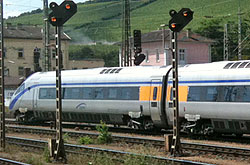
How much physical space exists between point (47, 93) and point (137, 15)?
10478cm

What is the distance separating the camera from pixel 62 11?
600 inches

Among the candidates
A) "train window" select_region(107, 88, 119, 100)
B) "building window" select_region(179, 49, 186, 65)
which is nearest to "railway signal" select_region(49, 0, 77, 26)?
"train window" select_region(107, 88, 119, 100)

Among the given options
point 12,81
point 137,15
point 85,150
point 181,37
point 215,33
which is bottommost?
point 85,150

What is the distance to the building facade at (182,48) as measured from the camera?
69.0 metres

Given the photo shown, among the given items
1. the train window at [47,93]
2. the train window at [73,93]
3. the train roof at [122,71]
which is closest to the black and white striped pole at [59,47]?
the train roof at [122,71]

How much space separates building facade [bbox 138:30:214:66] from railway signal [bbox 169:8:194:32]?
166 ft

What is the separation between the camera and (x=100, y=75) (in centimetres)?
2634

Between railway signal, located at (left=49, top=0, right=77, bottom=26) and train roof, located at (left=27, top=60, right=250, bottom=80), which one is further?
train roof, located at (left=27, top=60, right=250, bottom=80)

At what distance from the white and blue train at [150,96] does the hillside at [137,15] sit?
7880 cm

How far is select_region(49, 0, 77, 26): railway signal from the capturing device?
1508cm

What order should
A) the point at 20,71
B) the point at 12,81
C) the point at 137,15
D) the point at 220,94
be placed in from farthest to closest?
the point at 137,15, the point at 20,71, the point at 12,81, the point at 220,94

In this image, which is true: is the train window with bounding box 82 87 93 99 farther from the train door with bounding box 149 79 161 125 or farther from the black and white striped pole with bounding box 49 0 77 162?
the black and white striped pole with bounding box 49 0 77 162

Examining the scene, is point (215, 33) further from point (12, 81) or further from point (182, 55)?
point (12, 81)

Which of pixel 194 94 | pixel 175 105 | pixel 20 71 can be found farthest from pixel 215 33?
pixel 175 105
